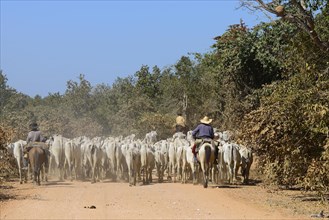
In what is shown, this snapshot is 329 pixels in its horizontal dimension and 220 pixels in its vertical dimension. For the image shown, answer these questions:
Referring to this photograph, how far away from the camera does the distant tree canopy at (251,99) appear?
52.6 feet

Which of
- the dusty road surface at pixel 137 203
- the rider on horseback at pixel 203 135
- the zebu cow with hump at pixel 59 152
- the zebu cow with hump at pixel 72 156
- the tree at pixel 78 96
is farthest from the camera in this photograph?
the tree at pixel 78 96

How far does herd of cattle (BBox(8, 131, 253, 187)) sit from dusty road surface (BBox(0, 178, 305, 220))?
6.17 feet

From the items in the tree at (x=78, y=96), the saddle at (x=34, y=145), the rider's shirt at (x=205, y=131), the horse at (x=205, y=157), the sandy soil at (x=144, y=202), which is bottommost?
the sandy soil at (x=144, y=202)

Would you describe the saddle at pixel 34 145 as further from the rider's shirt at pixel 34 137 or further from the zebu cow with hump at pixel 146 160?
the zebu cow with hump at pixel 146 160

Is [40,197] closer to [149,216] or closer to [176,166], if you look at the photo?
[149,216]

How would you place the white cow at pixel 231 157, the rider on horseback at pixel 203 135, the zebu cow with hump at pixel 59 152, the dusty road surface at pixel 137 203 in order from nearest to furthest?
the dusty road surface at pixel 137 203
the rider on horseback at pixel 203 135
the white cow at pixel 231 157
the zebu cow with hump at pixel 59 152

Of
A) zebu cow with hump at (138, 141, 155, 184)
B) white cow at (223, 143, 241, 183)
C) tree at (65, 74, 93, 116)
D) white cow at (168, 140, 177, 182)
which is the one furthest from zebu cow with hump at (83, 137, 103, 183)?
tree at (65, 74, 93, 116)

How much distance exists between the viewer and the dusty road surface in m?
13.4

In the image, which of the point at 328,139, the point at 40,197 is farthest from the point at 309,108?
the point at 40,197

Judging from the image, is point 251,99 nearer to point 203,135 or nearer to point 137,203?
point 203,135

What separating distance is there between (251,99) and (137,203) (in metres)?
14.2

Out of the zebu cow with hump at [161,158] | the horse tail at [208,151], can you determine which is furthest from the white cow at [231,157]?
the zebu cow with hump at [161,158]

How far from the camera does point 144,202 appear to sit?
621 inches

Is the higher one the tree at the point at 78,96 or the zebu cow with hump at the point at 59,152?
the tree at the point at 78,96
